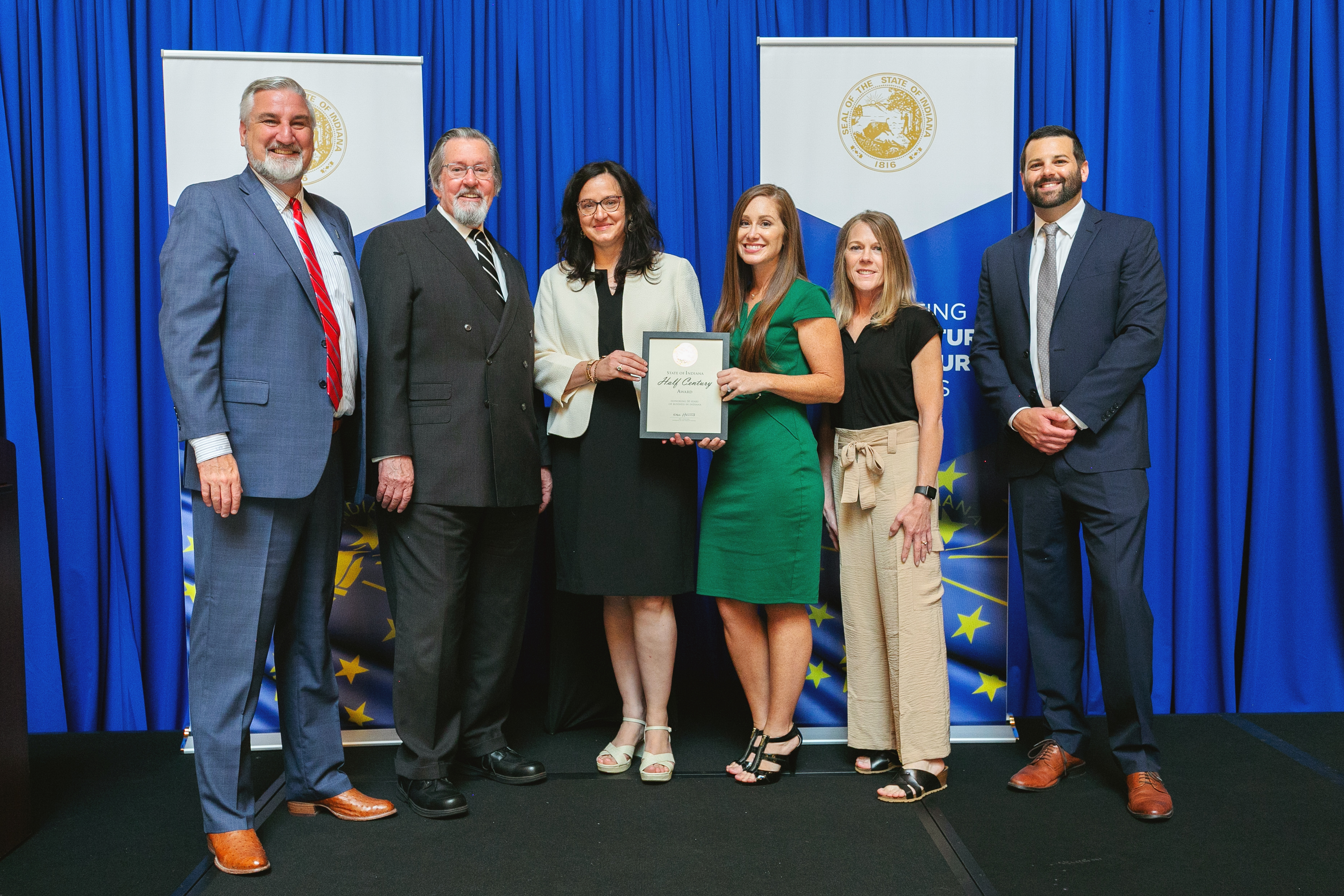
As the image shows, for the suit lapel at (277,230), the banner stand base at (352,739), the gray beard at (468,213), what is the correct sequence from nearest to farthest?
the suit lapel at (277,230) → the gray beard at (468,213) → the banner stand base at (352,739)

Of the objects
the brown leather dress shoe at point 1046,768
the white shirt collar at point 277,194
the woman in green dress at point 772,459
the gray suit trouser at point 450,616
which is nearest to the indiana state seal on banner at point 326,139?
the white shirt collar at point 277,194

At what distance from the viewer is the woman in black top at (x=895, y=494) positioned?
8.31ft

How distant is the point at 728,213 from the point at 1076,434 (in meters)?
1.50

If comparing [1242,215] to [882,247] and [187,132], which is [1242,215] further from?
[187,132]

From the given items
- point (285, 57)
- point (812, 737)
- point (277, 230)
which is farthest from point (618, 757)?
point (285, 57)

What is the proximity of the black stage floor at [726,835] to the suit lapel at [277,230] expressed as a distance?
135 centimetres

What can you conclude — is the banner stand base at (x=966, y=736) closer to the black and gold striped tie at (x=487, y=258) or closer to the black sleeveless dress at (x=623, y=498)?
the black sleeveless dress at (x=623, y=498)

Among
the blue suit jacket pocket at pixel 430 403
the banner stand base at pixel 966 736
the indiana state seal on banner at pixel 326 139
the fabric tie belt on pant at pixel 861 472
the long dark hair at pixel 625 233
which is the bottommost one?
the banner stand base at pixel 966 736

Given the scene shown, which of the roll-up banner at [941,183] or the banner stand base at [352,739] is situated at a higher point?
the roll-up banner at [941,183]

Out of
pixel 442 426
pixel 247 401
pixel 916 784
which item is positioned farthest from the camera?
pixel 916 784

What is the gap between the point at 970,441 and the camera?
301cm

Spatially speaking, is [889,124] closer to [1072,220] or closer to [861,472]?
[1072,220]

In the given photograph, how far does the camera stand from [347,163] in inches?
117

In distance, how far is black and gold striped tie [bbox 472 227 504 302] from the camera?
2.48m
